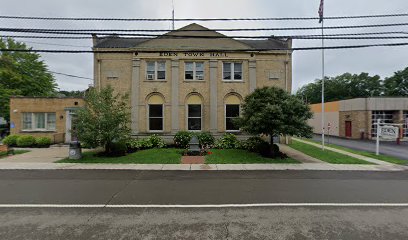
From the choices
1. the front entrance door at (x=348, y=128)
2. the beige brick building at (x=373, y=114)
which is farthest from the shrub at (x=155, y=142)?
the front entrance door at (x=348, y=128)

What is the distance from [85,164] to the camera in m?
11.4

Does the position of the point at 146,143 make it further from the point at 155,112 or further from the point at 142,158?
the point at 142,158

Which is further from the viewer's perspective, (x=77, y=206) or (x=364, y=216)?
(x=77, y=206)

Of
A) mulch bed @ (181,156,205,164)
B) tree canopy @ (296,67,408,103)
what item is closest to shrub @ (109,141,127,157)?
mulch bed @ (181,156,205,164)

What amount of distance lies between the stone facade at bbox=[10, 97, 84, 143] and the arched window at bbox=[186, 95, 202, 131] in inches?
354

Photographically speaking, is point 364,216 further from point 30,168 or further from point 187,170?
point 30,168

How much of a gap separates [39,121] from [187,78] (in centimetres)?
1317

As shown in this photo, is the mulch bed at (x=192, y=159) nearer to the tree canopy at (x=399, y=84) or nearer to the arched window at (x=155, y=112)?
the arched window at (x=155, y=112)

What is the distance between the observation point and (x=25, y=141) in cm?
1698

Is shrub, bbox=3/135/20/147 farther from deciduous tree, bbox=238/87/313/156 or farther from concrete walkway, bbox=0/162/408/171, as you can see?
deciduous tree, bbox=238/87/313/156

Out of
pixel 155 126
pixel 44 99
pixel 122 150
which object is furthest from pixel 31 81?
pixel 122 150

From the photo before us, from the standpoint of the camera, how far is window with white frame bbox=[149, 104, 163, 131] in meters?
17.9

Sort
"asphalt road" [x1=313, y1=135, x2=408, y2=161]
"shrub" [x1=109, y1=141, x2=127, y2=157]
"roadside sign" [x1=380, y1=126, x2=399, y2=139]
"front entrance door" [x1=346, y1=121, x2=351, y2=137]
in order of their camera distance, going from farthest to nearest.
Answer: "front entrance door" [x1=346, y1=121, x2=351, y2=137], "asphalt road" [x1=313, y1=135, x2=408, y2=161], "roadside sign" [x1=380, y1=126, x2=399, y2=139], "shrub" [x1=109, y1=141, x2=127, y2=157]

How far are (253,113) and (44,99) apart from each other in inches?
686
